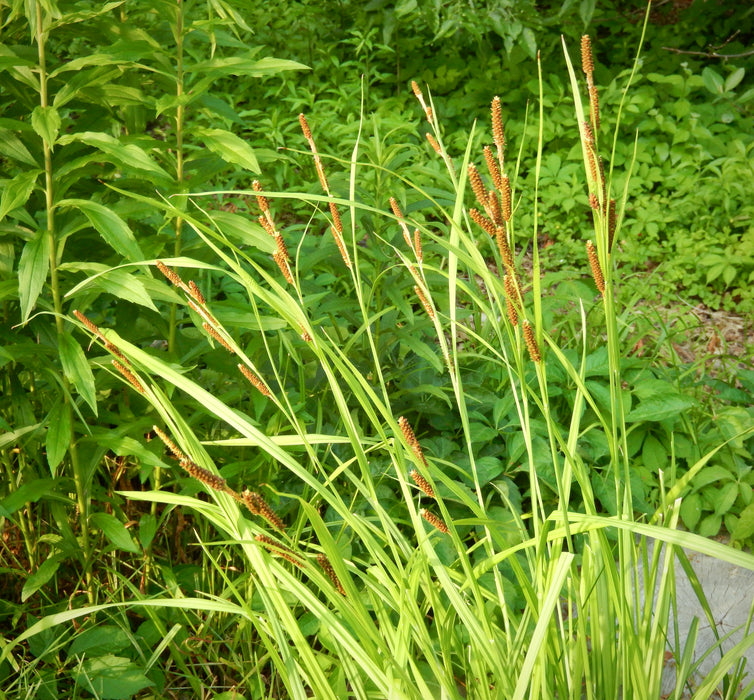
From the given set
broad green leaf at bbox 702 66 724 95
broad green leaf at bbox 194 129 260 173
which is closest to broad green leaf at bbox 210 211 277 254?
broad green leaf at bbox 194 129 260 173

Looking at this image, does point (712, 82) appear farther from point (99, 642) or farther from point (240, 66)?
point (99, 642)

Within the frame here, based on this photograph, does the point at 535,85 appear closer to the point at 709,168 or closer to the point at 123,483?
the point at 709,168

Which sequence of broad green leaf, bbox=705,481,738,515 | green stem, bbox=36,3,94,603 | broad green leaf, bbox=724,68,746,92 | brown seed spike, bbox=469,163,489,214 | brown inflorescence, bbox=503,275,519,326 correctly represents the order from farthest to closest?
broad green leaf, bbox=724,68,746,92 < broad green leaf, bbox=705,481,738,515 < green stem, bbox=36,3,94,603 < brown inflorescence, bbox=503,275,519,326 < brown seed spike, bbox=469,163,489,214

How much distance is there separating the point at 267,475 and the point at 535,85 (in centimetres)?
353

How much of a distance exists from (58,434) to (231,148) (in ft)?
2.11

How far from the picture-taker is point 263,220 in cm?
116

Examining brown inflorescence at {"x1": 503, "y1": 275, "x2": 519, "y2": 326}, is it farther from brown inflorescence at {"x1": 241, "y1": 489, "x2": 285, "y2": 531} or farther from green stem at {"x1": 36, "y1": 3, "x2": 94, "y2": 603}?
green stem at {"x1": 36, "y1": 3, "x2": 94, "y2": 603}

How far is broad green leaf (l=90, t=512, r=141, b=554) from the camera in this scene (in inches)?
65.4

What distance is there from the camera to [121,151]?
4.84ft

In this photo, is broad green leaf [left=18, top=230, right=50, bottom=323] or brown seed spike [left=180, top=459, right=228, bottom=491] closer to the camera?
brown seed spike [left=180, top=459, right=228, bottom=491]

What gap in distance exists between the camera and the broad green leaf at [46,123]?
4.62 ft

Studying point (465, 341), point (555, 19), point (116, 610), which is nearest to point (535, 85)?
point (555, 19)

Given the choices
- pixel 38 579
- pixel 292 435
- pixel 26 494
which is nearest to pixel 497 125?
pixel 292 435

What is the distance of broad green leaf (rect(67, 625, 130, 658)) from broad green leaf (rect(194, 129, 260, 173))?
3.33 feet
